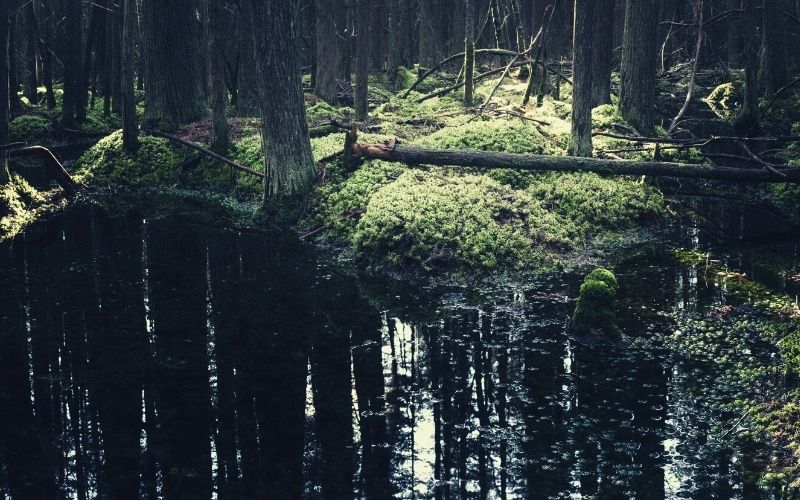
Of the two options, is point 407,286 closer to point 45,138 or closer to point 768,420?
point 768,420

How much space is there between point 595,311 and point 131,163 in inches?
585

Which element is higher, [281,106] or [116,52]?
[116,52]

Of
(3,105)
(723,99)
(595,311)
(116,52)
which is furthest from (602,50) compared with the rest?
(116,52)

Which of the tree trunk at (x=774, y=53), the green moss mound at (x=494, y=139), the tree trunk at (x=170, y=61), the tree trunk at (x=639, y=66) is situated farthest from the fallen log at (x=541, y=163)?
the tree trunk at (x=774, y=53)

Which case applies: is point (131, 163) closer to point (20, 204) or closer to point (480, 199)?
point (20, 204)

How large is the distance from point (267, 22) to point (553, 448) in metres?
11.2

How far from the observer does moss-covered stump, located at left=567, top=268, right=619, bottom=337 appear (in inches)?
419

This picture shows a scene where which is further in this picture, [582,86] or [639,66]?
[639,66]

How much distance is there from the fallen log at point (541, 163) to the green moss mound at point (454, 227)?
2.71ft

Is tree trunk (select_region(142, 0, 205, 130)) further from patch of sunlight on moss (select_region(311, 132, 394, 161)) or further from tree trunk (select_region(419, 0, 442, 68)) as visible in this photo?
tree trunk (select_region(419, 0, 442, 68))

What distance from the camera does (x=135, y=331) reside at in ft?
36.9

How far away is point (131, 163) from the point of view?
21.5 metres

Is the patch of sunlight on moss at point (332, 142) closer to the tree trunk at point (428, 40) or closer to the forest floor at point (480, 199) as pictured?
the forest floor at point (480, 199)

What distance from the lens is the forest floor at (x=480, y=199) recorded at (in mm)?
10961
